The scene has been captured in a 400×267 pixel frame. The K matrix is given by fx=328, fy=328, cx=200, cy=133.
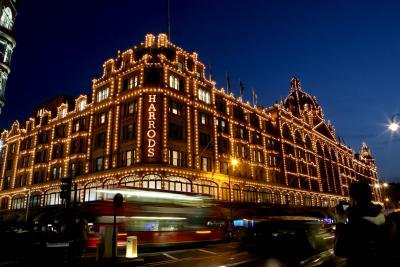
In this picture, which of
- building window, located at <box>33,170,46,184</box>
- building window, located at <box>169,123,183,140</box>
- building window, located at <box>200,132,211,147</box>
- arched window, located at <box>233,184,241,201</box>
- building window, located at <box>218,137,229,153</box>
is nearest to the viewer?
building window, located at <box>169,123,183,140</box>

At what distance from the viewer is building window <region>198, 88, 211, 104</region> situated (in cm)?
4573

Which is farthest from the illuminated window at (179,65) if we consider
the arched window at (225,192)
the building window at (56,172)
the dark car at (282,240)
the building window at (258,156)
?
the dark car at (282,240)

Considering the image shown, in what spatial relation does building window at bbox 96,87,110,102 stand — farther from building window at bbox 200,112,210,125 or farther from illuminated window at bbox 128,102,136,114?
building window at bbox 200,112,210,125

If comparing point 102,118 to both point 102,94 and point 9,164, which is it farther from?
point 9,164

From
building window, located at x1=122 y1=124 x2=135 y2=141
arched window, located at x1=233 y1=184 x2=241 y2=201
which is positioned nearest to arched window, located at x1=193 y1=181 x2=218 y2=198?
arched window, located at x1=233 y1=184 x2=241 y2=201

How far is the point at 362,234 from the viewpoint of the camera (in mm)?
3557

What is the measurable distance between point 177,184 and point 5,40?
81.0 ft

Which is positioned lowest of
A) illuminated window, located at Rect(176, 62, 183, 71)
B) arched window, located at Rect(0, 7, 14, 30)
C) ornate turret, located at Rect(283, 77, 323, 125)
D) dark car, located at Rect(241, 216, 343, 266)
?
dark car, located at Rect(241, 216, 343, 266)

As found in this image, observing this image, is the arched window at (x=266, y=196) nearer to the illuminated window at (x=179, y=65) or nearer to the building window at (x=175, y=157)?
the building window at (x=175, y=157)

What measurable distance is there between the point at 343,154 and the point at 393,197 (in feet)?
144

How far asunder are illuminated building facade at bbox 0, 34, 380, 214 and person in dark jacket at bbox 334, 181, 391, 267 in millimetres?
32438

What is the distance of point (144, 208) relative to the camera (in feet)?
74.2

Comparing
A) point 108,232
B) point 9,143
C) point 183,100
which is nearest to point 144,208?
point 108,232

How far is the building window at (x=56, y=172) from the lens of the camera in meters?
47.9
